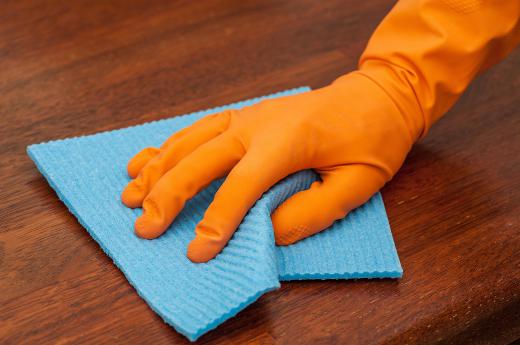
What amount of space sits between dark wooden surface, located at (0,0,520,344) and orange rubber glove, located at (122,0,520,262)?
0.24 feet

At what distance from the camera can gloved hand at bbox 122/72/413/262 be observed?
2.38 feet

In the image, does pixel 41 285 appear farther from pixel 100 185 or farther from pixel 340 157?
pixel 340 157

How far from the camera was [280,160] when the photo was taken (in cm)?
75

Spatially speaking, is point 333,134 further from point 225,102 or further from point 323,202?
point 225,102

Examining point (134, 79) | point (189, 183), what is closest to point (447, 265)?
point (189, 183)

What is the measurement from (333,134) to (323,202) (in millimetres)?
84

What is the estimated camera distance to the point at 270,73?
1.05 m

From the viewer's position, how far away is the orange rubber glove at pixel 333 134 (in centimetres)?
73

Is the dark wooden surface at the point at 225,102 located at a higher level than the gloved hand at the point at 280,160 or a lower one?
lower

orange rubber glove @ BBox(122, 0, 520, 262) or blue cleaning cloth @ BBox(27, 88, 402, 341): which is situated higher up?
orange rubber glove @ BBox(122, 0, 520, 262)

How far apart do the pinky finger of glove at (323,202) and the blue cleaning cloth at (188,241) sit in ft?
0.04

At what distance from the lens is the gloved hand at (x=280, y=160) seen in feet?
2.38

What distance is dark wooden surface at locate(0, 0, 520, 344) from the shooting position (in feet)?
2.20

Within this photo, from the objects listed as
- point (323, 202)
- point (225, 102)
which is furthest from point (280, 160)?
point (225, 102)
